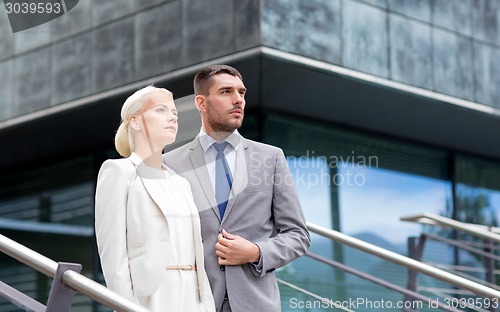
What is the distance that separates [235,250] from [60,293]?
74 centimetres

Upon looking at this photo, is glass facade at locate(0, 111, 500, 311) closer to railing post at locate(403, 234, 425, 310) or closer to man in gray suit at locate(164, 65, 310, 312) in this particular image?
railing post at locate(403, 234, 425, 310)

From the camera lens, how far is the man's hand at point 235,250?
3961mm

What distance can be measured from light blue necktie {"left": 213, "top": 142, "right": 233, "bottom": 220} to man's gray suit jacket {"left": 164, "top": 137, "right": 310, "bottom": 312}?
1.0 inches

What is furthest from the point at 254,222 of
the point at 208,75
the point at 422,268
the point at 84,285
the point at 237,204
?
the point at 422,268

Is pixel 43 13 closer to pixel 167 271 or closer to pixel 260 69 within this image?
pixel 260 69

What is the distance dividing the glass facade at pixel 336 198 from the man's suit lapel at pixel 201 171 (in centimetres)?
566

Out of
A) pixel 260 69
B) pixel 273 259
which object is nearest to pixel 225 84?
pixel 273 259

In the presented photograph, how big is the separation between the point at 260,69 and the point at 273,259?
5.75 metres

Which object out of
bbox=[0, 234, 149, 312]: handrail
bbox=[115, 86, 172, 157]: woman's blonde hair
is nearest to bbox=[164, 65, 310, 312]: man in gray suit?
bbox=[115, 86, 172, 157]: woman's blonde hair

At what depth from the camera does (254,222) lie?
409 centimetres

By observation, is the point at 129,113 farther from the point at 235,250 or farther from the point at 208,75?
the point at 235,250

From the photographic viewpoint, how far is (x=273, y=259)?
3979mm

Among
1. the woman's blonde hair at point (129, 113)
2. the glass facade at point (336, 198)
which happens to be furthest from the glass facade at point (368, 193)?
the woman's blonde hair at point (129, 113)

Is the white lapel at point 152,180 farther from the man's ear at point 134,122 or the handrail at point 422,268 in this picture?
the handrail at point 422,268
